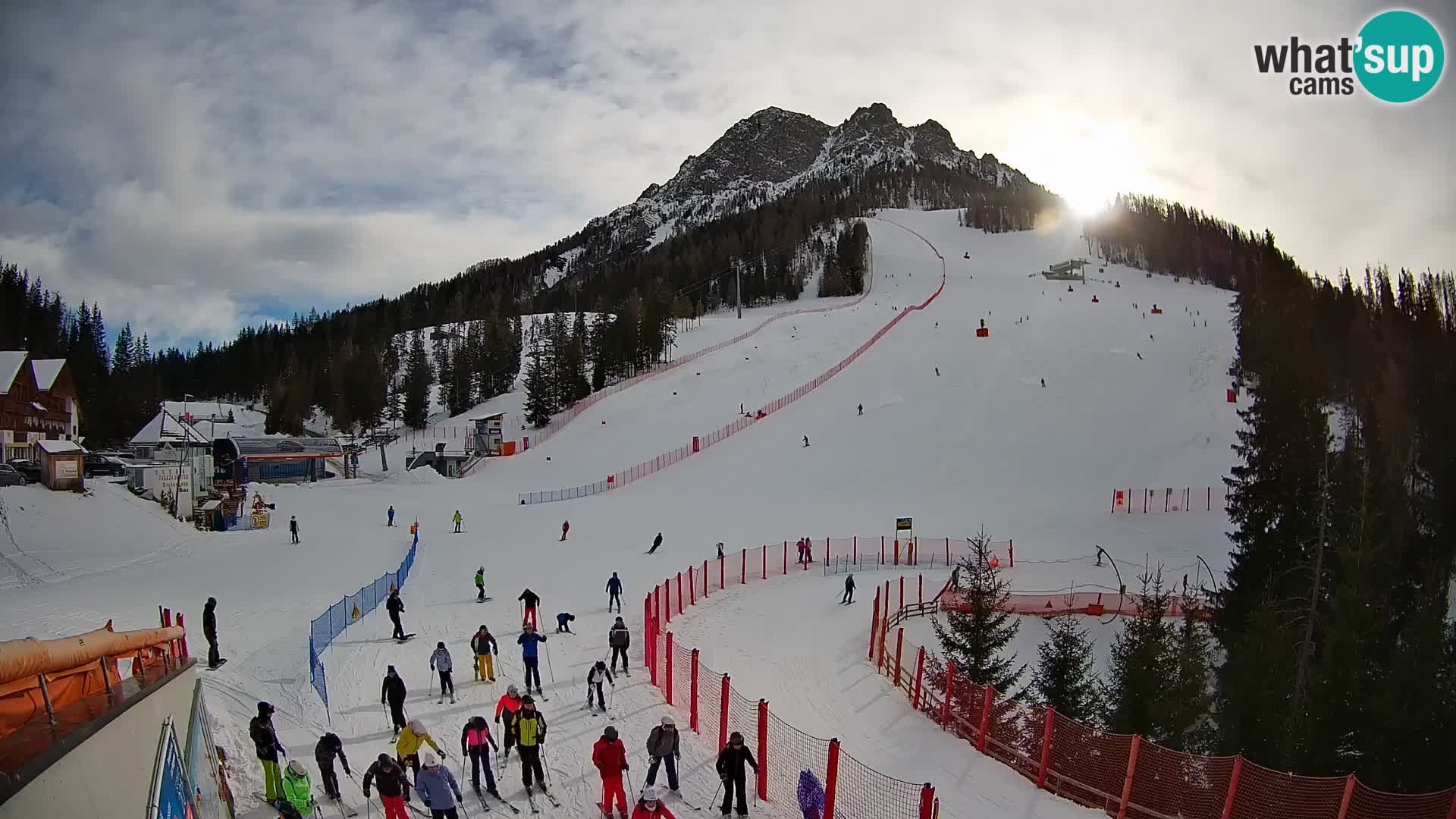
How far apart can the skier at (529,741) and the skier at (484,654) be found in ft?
14.4

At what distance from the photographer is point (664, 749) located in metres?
9.63

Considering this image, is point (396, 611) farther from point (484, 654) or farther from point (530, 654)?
point (530, 654)

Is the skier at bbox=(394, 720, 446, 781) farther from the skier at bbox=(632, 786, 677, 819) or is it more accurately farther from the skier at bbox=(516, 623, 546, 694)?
the skier at bbox=(516, 623, 546, 694)

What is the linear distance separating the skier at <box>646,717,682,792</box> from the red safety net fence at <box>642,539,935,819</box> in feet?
3.65

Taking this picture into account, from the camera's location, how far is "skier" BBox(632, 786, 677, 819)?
7898mm

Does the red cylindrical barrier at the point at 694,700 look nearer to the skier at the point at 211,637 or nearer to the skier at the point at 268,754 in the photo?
the skier at the point at 268,754

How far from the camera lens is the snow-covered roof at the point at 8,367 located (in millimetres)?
46531

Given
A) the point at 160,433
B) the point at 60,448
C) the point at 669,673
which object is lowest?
the point at 669,673

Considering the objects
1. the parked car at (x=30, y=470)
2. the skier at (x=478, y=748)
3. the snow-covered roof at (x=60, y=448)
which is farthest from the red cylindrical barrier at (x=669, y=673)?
the parked car at (x=30, y=470)

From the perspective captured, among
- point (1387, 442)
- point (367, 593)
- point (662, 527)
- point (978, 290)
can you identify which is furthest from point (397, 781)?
point (978, 290)

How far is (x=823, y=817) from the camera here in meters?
8.98

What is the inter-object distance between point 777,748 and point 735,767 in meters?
2.58

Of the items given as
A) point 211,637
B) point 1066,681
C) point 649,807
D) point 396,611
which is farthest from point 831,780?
point 211,637

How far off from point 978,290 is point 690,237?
89.2 meters
